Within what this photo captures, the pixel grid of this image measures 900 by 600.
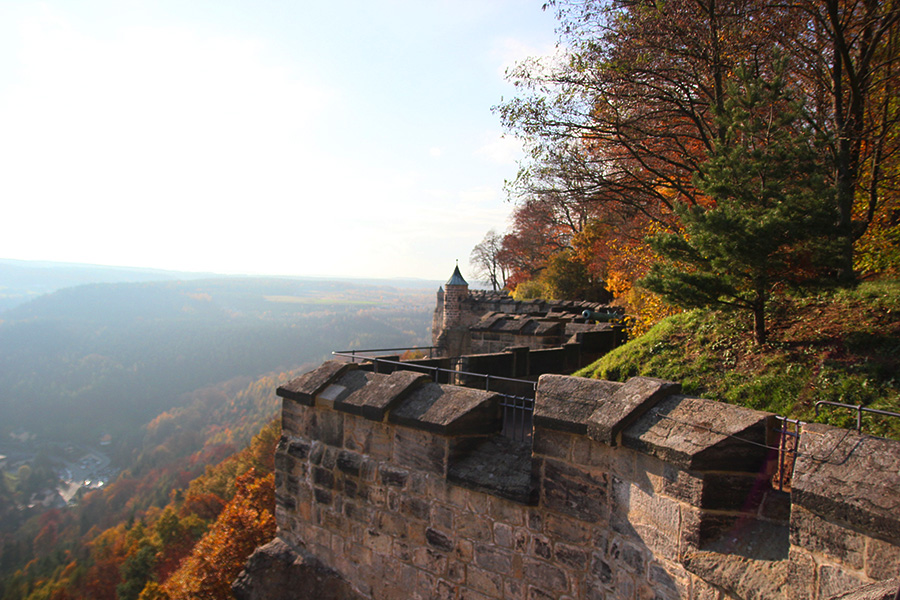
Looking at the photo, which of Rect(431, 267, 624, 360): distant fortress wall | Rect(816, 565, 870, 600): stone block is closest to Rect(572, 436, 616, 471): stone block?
Rect(816, 565, 870, 600): stone block

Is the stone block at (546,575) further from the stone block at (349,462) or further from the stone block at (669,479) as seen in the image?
the stone block at (349,462)

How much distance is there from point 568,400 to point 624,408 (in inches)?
16.2

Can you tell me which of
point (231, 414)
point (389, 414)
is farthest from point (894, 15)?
point (231, 414)

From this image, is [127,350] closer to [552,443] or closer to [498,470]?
[498,470]

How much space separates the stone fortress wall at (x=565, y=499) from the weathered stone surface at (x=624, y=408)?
0.01 m

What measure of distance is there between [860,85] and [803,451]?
7800 millimetres

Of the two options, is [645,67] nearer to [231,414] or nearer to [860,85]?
[860,85]

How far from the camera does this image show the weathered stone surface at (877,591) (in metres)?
1.81

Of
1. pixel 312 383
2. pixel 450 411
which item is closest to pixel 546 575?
pixel 450 411

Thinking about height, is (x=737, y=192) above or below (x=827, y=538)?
above

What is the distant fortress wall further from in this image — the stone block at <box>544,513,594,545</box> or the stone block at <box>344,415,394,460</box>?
the stone block at <box>544,513,594,545</box>

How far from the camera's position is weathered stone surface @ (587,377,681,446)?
2896mm

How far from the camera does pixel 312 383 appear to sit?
4887 millimetres

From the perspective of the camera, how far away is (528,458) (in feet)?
12.2
